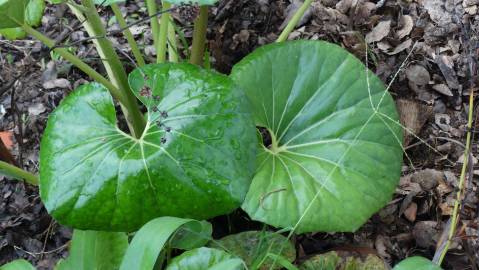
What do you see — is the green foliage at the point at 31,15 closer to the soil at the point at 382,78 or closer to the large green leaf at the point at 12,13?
the soil at the point at 382,78

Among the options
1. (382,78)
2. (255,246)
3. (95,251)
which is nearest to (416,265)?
(255,246)

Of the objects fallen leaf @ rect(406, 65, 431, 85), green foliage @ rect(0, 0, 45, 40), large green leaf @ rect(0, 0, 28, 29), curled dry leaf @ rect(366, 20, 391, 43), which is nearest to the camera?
large green leaf @ rect(0, 0, 28, 29)

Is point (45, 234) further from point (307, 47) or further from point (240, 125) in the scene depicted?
point (307, 47)

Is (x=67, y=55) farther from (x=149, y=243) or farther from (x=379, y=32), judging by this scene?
(x=379, y=32)

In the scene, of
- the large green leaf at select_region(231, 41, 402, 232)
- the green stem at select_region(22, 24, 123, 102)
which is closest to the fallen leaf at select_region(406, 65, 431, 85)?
the large green leaf at select_region(231, 41, 402, 232)

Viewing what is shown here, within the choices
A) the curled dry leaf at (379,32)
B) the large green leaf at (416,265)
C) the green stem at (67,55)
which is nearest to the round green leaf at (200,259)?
the large green leaf at (416,265)

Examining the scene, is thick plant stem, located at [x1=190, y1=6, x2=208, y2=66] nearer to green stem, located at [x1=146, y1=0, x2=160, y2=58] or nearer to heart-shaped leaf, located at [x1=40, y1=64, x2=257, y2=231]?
green stem, located at [x1=146, y1=0, x2=160, y2=58]

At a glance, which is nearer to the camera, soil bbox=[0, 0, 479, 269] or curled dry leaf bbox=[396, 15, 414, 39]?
soil bbox=[0, 0, 479, 269]
